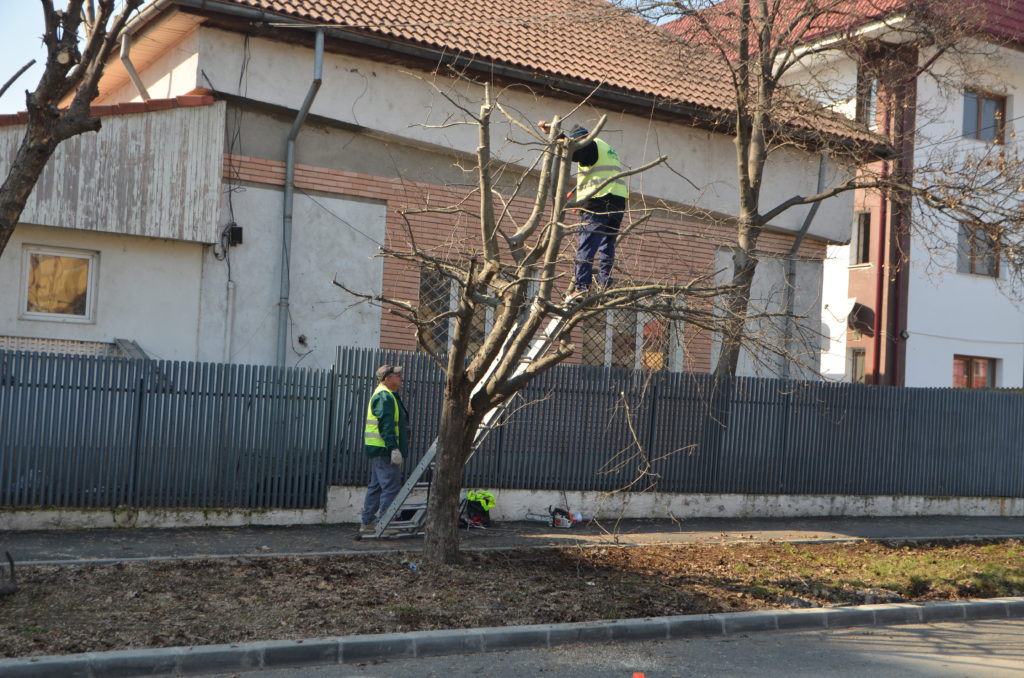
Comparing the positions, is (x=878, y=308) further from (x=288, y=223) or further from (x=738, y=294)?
(x=288, y=223)

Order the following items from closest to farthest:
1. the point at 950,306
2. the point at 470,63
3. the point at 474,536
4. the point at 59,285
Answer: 1. the point at 474,536
2. the point at 59,285
3. the point at 470,63
4. the point at 950,306

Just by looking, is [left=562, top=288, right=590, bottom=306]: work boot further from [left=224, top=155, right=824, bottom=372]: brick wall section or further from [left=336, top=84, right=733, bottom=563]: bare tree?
[left=224, top=155, right=824, bottom=372]: brick wall section

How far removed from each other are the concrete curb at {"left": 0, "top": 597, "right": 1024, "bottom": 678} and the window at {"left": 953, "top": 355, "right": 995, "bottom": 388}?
1775 cm

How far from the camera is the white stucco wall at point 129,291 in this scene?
12.4 m

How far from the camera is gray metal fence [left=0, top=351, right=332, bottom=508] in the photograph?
10.5 metres

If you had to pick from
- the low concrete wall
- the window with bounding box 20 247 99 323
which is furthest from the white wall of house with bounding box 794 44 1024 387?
the window with bounding box 20 247 99 323

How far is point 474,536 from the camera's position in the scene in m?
11.1

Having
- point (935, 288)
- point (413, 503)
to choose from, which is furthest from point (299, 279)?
point (935, 288)

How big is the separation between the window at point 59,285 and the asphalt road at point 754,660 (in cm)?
780

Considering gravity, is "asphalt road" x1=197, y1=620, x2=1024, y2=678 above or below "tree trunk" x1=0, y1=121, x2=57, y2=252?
below

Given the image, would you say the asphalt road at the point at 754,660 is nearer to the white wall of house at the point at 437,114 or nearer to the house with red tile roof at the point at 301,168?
the house with red tile roof at the point at 301,168

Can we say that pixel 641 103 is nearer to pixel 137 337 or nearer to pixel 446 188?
pixel 446 188

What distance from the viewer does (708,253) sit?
56.7 feet

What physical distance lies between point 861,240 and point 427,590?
2078 centimetres
